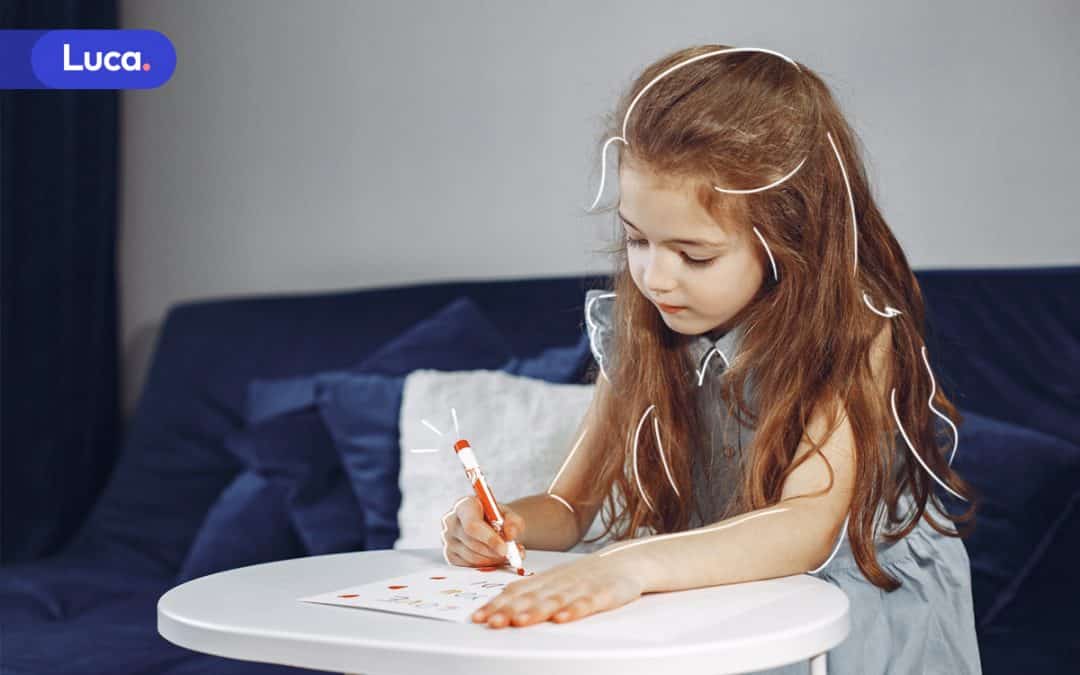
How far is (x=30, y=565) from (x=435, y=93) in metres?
1.19

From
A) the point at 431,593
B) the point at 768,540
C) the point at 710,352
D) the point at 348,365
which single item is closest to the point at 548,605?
the point at 431,593

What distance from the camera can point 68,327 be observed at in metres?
2.52

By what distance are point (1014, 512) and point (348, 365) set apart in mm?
1154

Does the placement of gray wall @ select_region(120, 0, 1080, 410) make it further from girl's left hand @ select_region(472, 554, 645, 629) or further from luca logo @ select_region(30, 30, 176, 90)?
girl's left hand @ select_region(472, 554, 645, 629)

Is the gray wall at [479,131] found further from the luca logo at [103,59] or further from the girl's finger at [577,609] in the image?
the girl's finger at [577,609]

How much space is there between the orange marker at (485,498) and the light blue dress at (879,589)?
0.26m

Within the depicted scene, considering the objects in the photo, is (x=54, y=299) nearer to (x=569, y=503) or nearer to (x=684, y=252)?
(x=569, y=503)

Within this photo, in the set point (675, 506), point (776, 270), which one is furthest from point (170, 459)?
point (776, 270)

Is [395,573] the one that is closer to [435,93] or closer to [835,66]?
[835,66]

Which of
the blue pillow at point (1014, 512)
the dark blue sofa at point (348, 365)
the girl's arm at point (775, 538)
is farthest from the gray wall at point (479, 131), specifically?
the girl's arm at point (775, 538)

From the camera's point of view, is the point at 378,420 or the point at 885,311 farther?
the point at 378,420

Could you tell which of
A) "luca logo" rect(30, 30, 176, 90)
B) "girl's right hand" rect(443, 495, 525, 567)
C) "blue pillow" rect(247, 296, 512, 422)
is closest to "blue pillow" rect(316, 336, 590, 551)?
"blue pillow" rect(247, 296, 512, 422)

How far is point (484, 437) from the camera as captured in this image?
5.42 ft

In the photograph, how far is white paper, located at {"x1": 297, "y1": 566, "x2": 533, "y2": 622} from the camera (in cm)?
86
